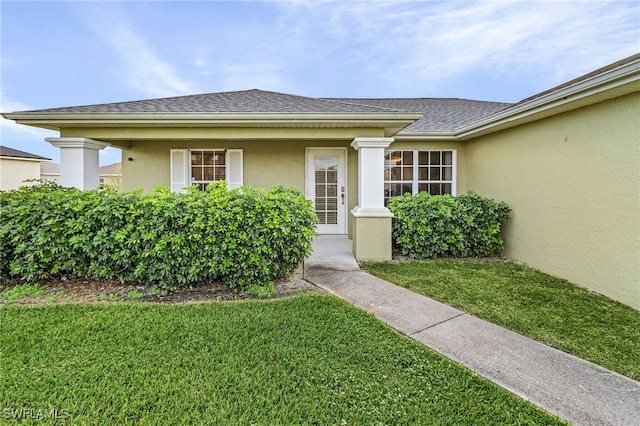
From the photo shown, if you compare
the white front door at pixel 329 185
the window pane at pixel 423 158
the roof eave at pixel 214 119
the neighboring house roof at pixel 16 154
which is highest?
the neighboring house roof at pixel 16 154

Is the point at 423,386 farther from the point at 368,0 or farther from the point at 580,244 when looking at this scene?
the point at 368,0

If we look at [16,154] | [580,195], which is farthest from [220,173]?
[16,154]

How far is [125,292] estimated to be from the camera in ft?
14.4

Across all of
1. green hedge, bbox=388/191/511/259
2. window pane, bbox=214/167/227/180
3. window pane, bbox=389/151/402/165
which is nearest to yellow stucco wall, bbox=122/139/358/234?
window pane, bbox=214/167/227/180

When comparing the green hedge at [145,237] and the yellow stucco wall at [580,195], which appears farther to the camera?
the green hedge at [145,237]

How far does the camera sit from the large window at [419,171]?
857 centimetres

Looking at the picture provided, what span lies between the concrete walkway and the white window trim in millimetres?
4887

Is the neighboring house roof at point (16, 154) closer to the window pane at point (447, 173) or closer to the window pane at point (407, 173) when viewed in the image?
the window pane at point (407, 173)

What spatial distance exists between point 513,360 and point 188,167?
26.7ft

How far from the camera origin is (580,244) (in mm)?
4898

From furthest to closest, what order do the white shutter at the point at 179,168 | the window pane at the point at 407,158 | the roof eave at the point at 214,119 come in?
1. the window pane at the point at 407,158
2. the white shutter at the point at 179,168
3. the roof eave at the point at 214,119

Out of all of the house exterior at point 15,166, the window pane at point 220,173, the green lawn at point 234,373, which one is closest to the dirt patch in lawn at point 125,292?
the green lawn at point 234,373

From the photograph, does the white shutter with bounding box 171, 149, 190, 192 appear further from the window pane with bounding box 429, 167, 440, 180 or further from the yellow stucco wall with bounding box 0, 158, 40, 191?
the yellow stucco wall with bounding box 0, 158, 40, 191

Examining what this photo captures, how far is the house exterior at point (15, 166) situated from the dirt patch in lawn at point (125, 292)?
53.2 feet
